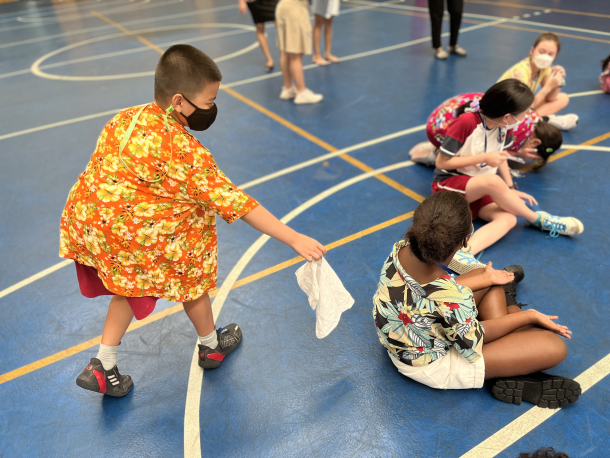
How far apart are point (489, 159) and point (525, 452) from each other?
1.70m

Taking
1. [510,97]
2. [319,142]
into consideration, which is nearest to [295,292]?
[510,97]

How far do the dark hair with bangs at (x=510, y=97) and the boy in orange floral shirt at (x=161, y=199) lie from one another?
5.19ft

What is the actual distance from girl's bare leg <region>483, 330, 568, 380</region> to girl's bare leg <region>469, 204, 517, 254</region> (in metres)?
0.86

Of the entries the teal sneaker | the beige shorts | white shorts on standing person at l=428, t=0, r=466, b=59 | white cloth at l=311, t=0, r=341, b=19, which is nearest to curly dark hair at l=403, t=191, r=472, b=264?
the teal sneaker

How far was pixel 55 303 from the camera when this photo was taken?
2707 millimetres

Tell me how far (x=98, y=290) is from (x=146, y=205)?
609mm

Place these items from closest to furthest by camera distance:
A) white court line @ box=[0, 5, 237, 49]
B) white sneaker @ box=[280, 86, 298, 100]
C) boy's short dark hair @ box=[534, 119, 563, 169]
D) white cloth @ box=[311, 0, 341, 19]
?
boy's short dark hair @ box=[534, 119, 563, 169] < white sneaker @ box=[280, 86, 298, 100] < white cloth @ box=[311, 0, 341, 19] < white court line @ box=[0, 5, 237, 49]

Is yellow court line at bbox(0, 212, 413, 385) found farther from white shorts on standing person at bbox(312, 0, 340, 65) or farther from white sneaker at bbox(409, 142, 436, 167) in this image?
white shorts on standing person at bbox(312, 0, 340, 65)

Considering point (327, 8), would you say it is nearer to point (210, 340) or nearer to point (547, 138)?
point (547, 138)

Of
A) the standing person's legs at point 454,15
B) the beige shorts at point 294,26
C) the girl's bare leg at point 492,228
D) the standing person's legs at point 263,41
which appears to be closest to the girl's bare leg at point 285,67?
the beige shorts at point 294,26

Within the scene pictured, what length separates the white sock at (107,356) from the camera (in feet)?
6.81

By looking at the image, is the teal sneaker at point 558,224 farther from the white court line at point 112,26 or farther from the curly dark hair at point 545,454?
the white court line at point 112,26

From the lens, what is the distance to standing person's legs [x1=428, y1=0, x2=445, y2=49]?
6074mm

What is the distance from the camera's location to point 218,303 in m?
2.64
